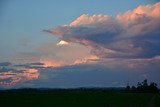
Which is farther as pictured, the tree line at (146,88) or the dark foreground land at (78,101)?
the tree line at (146,88)

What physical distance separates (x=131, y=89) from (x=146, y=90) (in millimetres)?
13930

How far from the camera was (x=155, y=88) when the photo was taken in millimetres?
137500

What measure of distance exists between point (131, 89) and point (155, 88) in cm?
1833

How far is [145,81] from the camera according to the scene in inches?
5733

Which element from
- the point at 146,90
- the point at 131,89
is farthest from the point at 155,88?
the point at 131,89

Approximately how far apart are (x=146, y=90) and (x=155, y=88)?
4719 mm

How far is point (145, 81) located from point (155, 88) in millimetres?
8757

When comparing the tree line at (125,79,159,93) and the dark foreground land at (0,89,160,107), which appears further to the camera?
the tree line at (125,79,159,93)

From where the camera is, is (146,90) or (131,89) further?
(131,89)

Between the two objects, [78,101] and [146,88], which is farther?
[146,88]

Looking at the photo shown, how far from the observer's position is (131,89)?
506 ft

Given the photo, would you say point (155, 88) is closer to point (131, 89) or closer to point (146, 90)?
point (146, 90)

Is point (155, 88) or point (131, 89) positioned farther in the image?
point (131, 89)

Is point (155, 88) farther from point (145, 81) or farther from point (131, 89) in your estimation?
point (131, 89)
